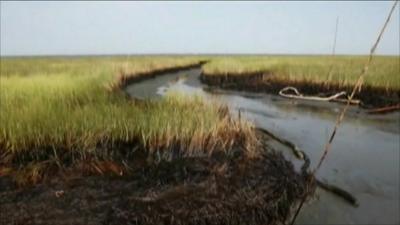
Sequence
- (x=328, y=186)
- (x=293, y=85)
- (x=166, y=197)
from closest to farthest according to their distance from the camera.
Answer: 1. (x=166, y=197)
2. (x=328, y=186)
3. (x=293, y=85)

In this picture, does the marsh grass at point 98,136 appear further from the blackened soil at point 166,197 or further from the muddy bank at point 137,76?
the muddy bank at point 137,76

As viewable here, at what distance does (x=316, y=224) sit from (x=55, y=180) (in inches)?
108

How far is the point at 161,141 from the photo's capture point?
15.9 feet

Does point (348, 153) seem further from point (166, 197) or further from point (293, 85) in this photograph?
point (293, 85)

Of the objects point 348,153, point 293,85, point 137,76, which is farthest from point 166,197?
point 137,76

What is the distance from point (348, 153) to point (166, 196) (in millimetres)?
4038

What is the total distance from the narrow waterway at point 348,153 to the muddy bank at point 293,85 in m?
0.77

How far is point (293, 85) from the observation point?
15641mm

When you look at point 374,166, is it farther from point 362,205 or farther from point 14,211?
point 14,211

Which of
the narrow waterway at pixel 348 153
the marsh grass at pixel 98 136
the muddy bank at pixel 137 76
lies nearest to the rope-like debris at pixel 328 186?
the narrow waterway at pixel 348 153

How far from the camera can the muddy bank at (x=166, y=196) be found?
11.0 feet

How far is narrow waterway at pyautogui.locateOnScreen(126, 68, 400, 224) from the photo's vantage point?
4.27 m

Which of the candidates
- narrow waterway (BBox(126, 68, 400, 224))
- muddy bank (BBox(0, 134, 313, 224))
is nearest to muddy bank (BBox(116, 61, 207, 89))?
narrow waterway (BBox(126, 68, 400, 224))

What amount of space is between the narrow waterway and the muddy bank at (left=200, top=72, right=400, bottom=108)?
0.77 m
